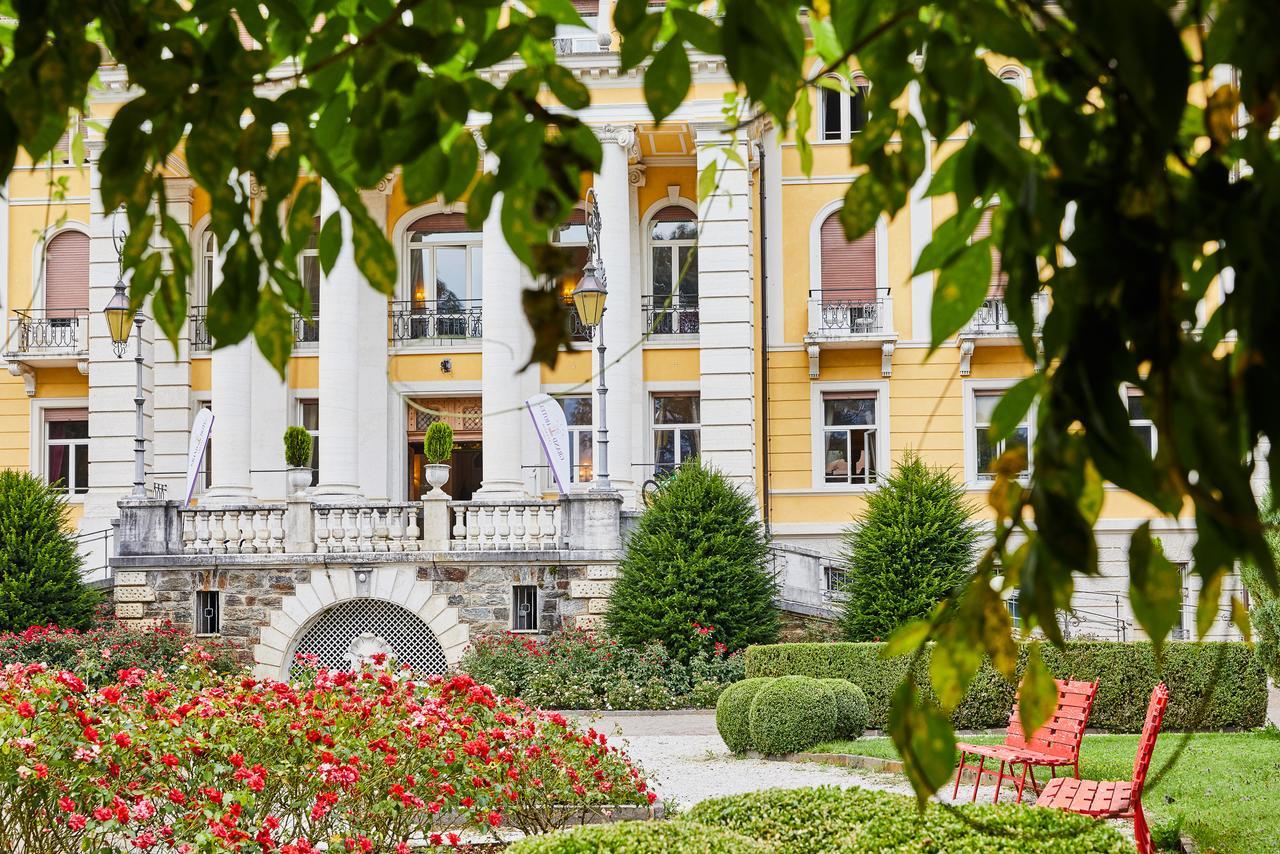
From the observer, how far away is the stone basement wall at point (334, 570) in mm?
22297

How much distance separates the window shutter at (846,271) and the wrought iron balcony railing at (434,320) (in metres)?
7.02

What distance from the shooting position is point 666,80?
194 centimetres

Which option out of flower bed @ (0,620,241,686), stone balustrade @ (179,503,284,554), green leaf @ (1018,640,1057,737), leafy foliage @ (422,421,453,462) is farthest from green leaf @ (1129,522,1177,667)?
stone balustrade @ (179,503,284,554)

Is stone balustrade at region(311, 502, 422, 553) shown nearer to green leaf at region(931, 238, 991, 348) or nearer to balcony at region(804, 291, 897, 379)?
balcony at region(804, 291, 897, 379)

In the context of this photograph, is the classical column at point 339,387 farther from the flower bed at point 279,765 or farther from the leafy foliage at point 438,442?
the flower bed at point 279,765

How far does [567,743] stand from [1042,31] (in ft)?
26.4

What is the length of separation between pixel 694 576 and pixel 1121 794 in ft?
41.1

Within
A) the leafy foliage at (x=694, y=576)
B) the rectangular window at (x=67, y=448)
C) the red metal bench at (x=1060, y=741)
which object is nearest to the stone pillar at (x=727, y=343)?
the leafy foliage at (x=694, y=576)

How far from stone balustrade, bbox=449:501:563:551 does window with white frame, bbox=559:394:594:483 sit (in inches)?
208

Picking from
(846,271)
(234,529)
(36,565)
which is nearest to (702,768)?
(234,529)

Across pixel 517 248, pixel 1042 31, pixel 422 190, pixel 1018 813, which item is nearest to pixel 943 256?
pixel 1042 31

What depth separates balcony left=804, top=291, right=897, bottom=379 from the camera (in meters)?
27.7

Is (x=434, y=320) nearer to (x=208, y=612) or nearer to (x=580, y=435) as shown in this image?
(x=580, y=435)

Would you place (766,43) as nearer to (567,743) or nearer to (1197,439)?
(1197,439)
